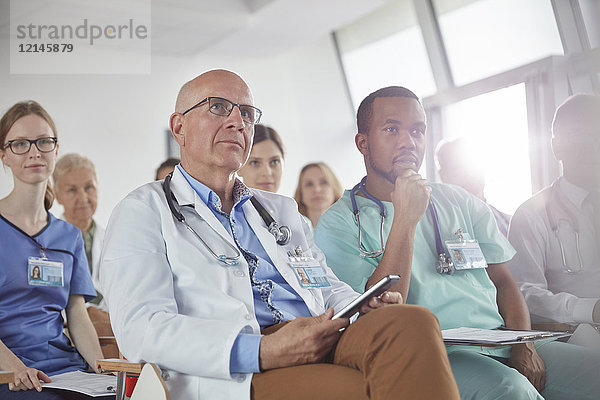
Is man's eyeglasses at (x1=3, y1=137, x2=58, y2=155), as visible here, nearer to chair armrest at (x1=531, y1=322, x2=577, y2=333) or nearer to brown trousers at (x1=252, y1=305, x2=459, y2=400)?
brown trousers at (x1=252, y1=305, x2=459, y2=400)

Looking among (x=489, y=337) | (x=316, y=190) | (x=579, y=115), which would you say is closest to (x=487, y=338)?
(x=489, y=337)

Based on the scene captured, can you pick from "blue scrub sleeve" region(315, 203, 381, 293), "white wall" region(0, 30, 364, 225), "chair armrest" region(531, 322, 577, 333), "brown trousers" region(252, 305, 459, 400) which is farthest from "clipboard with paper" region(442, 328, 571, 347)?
"white wall" region(0, 30, 364, 225)

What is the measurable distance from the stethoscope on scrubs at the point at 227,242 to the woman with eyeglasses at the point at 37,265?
86 centimetres

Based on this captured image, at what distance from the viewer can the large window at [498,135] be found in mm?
4191

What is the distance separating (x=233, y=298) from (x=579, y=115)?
1.97 metres

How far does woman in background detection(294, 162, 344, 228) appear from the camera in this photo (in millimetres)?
4609

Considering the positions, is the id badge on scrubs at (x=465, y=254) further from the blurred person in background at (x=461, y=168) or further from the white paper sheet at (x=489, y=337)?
the blurred person in background at (x=461, y=168)

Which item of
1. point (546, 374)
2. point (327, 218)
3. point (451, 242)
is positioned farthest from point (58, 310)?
point (546, 374)

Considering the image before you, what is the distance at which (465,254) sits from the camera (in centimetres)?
228

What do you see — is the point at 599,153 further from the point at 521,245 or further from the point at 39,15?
the point at 39,15

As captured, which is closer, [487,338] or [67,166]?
[487,338]

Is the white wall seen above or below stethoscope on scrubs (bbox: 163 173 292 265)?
above

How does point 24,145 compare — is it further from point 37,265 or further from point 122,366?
point 122,366

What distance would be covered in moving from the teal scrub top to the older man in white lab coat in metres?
0.19
